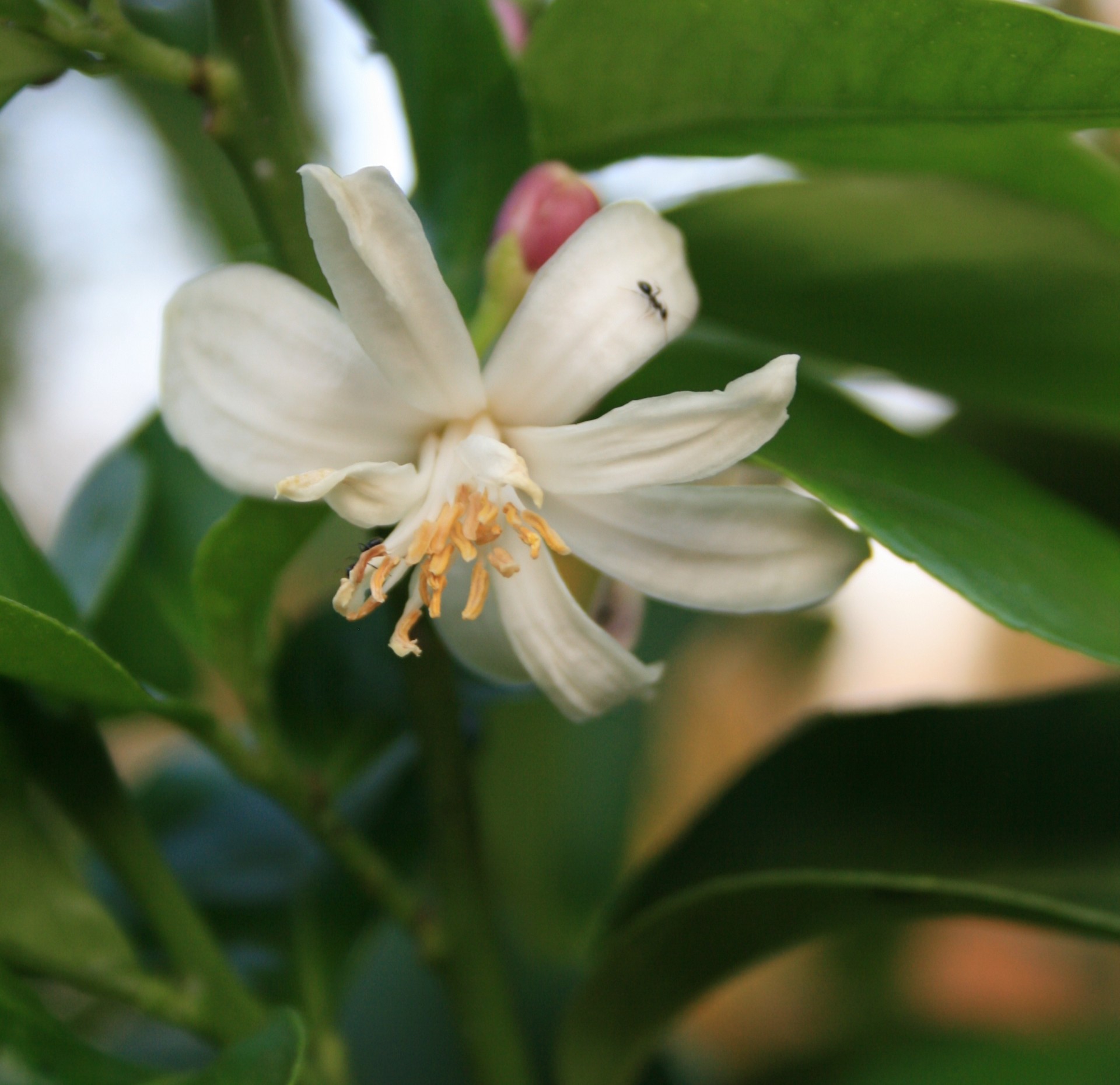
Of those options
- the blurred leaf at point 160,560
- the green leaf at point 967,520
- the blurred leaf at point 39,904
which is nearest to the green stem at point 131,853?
the blurred leaf at point 39,904

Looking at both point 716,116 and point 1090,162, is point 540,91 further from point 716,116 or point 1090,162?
point 1090,162

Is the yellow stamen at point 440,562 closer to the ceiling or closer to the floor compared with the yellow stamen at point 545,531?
closer to the floor

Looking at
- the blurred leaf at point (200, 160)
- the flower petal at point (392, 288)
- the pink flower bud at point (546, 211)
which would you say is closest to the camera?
the flower petal at point (392, 288)

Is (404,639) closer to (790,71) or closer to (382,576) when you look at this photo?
(382,576)

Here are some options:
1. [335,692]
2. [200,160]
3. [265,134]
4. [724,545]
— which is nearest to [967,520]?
[724,545]

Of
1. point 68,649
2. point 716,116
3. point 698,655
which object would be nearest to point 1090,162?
point 716,116

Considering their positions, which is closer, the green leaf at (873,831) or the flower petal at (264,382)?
the flower petal at (264,382)

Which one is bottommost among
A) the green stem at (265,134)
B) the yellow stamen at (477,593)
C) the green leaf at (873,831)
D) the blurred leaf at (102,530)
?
the green leaf at (873,831)

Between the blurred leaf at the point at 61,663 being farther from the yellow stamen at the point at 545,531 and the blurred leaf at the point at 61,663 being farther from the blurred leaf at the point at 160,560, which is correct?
the blurred leaf at the point at 160,560

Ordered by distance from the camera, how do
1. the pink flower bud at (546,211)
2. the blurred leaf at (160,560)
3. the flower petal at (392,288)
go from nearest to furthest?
the flower petal at (392,288) → the pink flower bud at (546,211) → the blurred leaf at (160,560)
